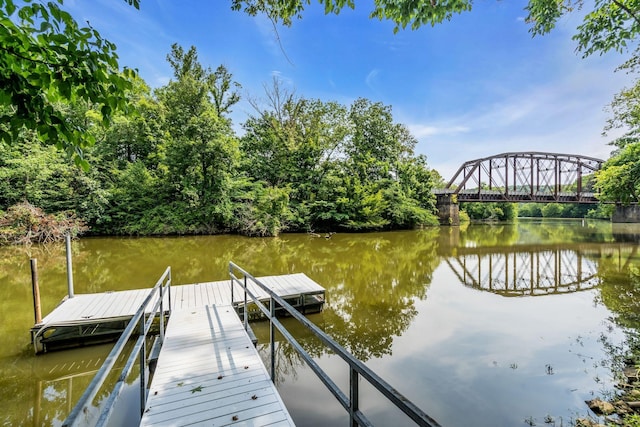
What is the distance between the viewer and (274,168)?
22.8 meters

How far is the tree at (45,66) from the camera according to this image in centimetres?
164

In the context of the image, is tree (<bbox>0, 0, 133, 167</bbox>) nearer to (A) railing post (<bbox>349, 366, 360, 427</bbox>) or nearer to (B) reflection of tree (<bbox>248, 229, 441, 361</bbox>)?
(A) railing post (<bbox>349, 366, 360, 427</bbox>)

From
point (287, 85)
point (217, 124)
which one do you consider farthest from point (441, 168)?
point (217, 124)

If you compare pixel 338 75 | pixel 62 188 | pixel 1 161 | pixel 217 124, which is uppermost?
pixel 338 75

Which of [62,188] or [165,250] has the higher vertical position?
[62,188]

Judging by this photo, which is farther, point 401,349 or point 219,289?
point 219,289

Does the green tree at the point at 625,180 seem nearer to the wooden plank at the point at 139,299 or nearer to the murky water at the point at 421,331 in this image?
the murky water at the point at 421,331

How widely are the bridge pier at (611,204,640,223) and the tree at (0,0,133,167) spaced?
5211 centimetres

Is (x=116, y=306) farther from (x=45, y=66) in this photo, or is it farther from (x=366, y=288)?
(x=366, y=288)

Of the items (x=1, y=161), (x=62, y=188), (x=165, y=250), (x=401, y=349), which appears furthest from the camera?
(x=62, y=188)

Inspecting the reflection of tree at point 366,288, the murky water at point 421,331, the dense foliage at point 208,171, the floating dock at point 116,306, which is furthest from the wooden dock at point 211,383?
the dense foliage at point 208,171

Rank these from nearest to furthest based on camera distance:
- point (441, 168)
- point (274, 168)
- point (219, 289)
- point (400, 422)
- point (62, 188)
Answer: point (400, 422) → point (219, 289) → point (62, 188) → point (274, 168) → point (441, 168)

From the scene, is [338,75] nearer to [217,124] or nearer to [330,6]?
[217,124]

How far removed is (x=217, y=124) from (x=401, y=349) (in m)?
17.7
